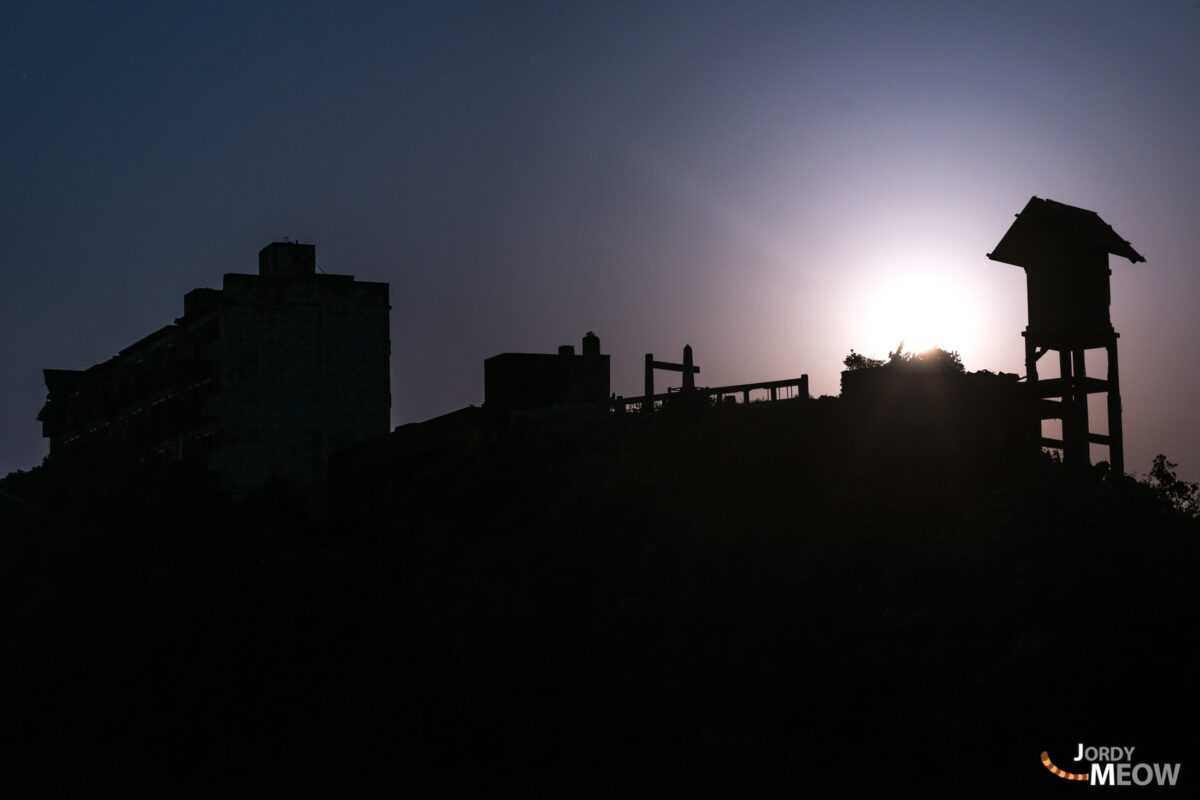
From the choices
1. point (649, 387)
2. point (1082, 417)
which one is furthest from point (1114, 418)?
point (649, 387)

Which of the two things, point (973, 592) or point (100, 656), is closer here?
point (973, 592)

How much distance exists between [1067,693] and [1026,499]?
657cm

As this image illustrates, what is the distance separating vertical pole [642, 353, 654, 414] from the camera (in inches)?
1711

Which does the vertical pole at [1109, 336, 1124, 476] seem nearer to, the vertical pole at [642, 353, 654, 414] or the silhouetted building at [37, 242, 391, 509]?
the vertical pole at [642, 353, 654, 414]

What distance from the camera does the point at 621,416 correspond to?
1800 inches

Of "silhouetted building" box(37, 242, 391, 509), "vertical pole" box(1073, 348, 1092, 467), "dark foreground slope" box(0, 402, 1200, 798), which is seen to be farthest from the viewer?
"silhouetted building" box(37, 242, 391, 509)

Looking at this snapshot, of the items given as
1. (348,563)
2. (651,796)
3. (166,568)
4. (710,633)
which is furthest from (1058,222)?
(166,568)

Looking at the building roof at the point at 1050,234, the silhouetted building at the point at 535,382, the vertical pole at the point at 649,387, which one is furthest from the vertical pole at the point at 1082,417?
the silhouetted building at the point at 535,382

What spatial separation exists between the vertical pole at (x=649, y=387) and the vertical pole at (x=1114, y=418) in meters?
14.2

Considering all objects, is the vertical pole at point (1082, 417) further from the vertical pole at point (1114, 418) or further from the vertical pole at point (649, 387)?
the vertical pole at point (649, 387)

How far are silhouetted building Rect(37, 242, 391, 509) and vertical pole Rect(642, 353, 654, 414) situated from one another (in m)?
24.1

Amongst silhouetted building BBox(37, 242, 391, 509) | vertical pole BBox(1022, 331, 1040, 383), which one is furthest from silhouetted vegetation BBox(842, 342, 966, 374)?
silhouetted building BBox(37, 242, 391, 509)

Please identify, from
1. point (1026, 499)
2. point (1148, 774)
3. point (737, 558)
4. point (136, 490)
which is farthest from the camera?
point (136, 490)

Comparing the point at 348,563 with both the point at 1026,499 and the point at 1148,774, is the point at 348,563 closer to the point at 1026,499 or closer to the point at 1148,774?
the point at 1026,499
